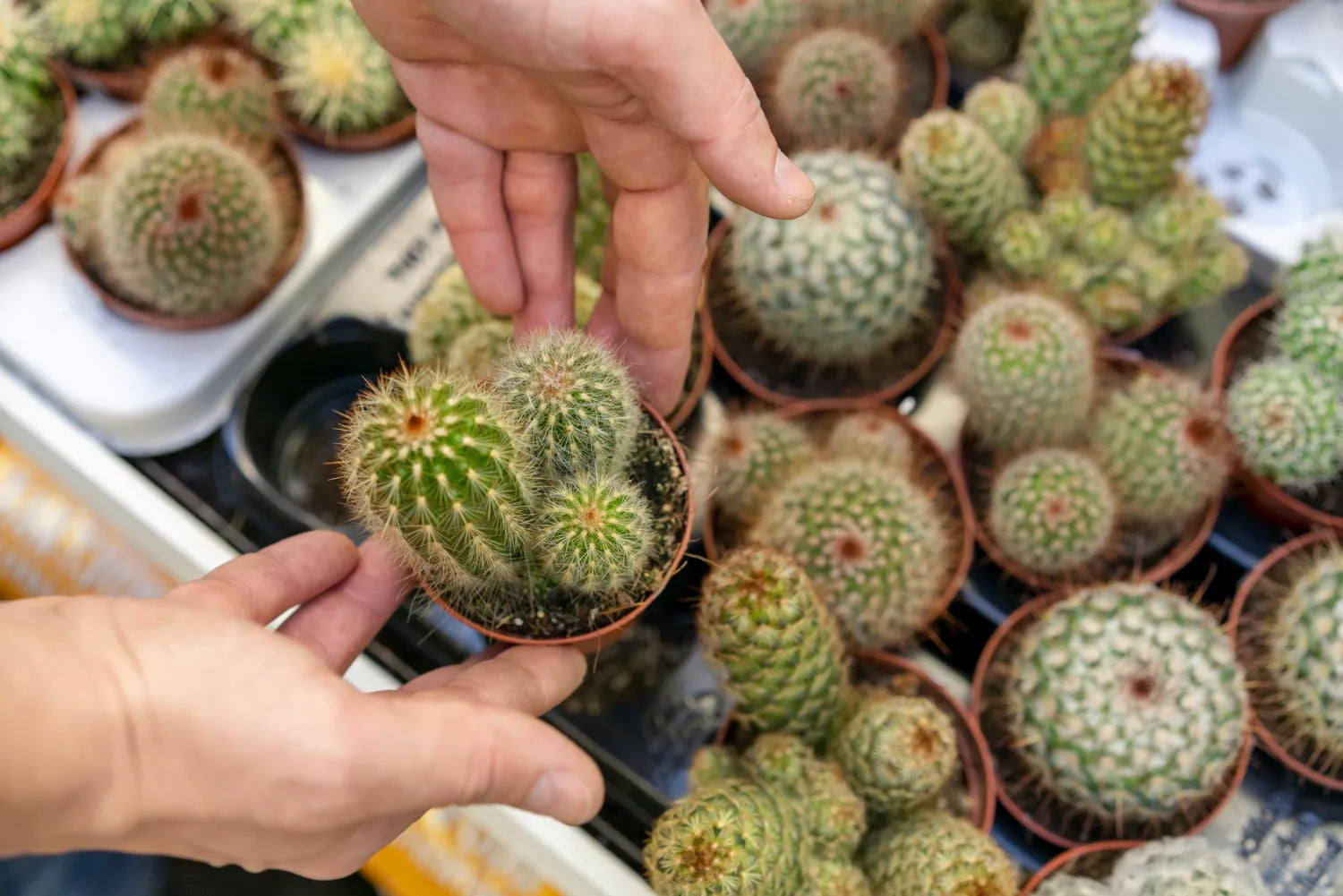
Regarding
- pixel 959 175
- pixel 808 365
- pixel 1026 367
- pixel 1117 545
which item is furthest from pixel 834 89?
pixel 1117 545

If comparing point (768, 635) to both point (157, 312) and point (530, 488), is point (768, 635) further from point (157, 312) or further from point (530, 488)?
point (157, 312)

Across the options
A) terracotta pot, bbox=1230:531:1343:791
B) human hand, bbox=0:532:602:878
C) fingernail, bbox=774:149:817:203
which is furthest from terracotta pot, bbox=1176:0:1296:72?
human hand, bbox=0:532:602:878

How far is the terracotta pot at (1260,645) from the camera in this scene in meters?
1.13

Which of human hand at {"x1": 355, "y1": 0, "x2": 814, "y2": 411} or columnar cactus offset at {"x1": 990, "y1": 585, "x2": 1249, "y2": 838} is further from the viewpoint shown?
columnar cactus offset at {"x1": 990, "y1": 585, "x2": 1249, "y2": 838}

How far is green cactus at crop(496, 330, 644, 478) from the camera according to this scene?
0.83 metres

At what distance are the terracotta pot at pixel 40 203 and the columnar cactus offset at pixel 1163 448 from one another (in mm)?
1469

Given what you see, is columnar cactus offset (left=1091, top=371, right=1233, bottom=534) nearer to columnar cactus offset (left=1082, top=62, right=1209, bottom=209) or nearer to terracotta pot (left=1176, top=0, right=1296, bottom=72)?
columnar cactus offset (left=1082, top=62, right=1209, bottom=209)

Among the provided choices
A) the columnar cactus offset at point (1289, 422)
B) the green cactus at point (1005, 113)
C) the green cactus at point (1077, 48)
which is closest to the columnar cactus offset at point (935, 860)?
the columnar cactus offset at point (1289, 422)

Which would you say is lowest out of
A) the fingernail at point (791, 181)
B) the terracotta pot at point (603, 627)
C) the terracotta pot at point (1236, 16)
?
the terracotta pot at point (603, 627)

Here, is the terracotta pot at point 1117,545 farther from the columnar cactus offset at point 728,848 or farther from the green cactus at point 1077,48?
the columnar cactus offset at point 728,848

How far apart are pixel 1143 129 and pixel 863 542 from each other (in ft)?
2.05

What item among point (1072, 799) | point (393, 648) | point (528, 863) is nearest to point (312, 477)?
point (393, 648)

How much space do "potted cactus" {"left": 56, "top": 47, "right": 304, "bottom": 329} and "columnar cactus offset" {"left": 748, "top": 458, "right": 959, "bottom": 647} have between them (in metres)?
0.76

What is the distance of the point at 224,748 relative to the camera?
22.4 inches
